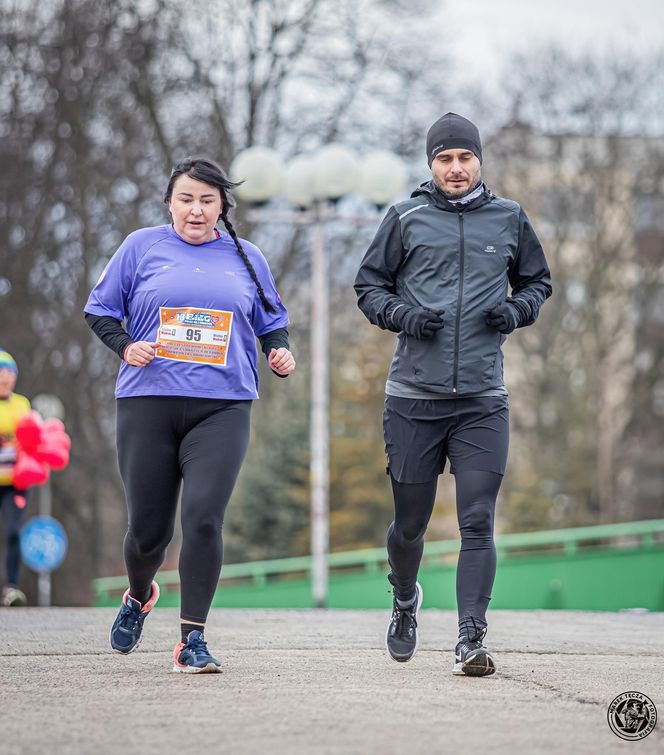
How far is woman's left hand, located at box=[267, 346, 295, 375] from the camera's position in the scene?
655 centimetres

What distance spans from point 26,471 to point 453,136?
6.64 metres

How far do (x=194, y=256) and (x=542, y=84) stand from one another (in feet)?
93.5

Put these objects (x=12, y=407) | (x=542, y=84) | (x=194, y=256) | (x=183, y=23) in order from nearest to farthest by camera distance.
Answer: (x=194, y=256)
(x=12, y=407)
(x=183, y=23)
(x=542, y=84)

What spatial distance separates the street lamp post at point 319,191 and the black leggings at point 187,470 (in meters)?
10.6

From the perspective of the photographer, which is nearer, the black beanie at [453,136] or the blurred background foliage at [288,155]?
the black beanie at [453,136]

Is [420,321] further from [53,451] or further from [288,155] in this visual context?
[288,155]

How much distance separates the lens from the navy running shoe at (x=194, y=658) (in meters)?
6.12

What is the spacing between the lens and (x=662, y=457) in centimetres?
3841

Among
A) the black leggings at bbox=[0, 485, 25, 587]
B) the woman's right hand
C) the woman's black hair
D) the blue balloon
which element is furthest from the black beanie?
the blue balloon

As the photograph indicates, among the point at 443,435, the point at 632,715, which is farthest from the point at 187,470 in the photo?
the point at 632,715

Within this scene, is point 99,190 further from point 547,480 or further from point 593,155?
point 547,480

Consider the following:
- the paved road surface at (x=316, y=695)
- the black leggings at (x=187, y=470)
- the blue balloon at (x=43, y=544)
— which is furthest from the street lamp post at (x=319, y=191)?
the black leggings at (x=187, y=470)

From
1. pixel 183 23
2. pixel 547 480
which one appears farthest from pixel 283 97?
pixel 547 480

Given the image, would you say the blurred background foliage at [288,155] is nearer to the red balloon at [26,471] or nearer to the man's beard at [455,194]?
the red balloon at [26,471]
